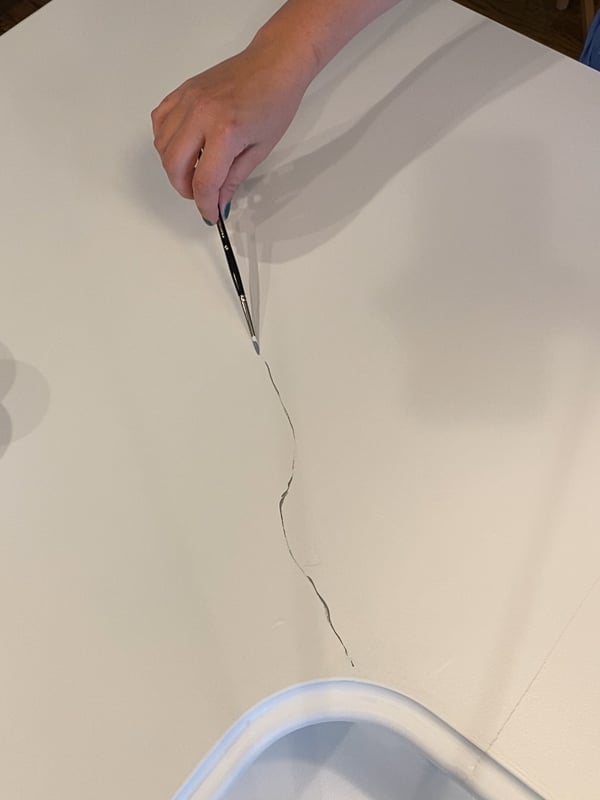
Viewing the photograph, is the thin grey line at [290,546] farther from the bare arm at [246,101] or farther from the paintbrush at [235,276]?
the bare arm at [246,101]

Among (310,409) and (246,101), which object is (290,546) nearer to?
(310,409)

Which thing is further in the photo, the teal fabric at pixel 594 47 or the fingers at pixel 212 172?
the teal fabric at pixel 594 47

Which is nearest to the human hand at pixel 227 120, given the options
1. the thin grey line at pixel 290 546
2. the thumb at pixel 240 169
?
the thumb at pixel 240 169

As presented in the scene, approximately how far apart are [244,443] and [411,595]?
153mm

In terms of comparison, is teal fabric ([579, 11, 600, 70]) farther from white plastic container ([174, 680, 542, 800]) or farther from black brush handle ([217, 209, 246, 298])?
white plastic container ([174, 680, 542, 800])

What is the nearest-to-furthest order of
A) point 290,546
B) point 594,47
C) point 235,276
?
point 290,546, point 235,276, point 594,47

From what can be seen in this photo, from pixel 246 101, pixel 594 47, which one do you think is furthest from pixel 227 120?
pixel 594 47

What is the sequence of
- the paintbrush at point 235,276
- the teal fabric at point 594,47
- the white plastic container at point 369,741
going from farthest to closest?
the teal fabric at point 594,47
the paintbrush at point 235,276
the white plastic container at point 369,741

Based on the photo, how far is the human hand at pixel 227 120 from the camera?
0.65m

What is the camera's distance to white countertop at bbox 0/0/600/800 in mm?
499

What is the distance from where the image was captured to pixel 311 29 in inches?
27.5

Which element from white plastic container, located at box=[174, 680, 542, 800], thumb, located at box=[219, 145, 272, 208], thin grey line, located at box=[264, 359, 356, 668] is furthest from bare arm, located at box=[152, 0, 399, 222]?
white plastic container, located at box=[174, 680, 542, 800]

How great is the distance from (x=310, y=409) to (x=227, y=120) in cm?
24

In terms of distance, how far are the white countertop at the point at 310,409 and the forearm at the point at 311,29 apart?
6cm
